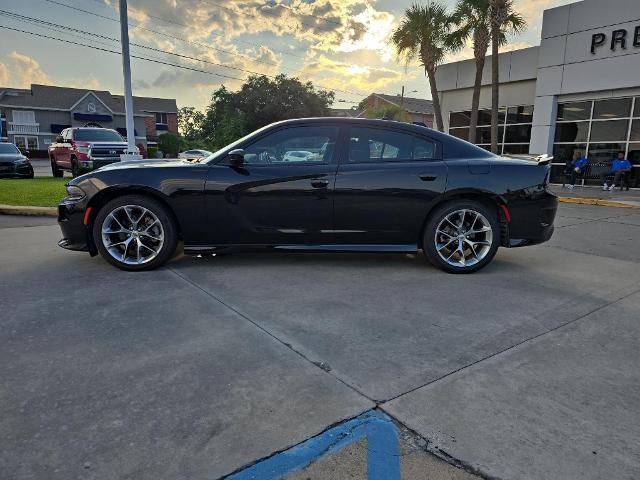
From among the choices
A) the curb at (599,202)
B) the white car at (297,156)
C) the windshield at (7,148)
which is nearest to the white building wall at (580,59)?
the curb at (599,202)

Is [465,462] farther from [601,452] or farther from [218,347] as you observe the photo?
[218,347]

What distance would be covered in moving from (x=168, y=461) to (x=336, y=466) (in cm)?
67

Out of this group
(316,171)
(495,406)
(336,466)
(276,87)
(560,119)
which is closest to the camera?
(336,466)

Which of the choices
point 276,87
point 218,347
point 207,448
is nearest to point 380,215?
point 218,347

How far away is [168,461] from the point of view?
1833 millimetres

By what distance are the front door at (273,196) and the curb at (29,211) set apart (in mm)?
4995

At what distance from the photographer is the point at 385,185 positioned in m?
4.49

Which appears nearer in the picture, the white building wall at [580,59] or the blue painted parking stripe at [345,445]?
the blue painted parking stripe at [345,445]

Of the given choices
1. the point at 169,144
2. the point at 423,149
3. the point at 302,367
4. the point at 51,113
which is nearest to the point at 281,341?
the point at 302,367

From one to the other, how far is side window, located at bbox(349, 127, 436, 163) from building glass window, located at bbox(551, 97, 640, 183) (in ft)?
51.2

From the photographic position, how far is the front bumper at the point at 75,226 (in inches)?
175

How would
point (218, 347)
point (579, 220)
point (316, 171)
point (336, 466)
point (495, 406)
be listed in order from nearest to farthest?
point (336, 466) < point (495, 406) < point (218, 347) < point (316, 171) < point (579, 220)

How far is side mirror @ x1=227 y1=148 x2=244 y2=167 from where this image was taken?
4.39 metres

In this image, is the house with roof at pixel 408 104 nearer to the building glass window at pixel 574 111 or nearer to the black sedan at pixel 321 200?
the building glass window at pixel 574 111
